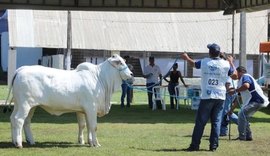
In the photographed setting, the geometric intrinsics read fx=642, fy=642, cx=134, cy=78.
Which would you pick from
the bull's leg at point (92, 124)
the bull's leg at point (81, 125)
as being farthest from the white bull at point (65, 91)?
the bull's leg at point (81, 125)

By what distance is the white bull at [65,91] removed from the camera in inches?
492

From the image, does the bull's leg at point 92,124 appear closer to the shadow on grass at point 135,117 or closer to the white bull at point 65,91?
the white bull at point 65,91

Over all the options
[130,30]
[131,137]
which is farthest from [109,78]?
[130,30]

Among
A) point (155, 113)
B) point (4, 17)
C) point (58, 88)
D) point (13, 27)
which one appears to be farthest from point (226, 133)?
point (4, 17)

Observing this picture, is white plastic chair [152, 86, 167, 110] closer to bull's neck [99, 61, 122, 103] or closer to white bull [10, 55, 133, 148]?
bull's neck [99, 61, 122, 103]

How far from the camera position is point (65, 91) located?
1262 cm

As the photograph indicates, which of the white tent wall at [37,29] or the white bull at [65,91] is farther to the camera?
the white tent wall at [37,29]

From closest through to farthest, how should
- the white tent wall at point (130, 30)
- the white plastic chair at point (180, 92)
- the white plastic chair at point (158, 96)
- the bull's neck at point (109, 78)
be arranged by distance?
the bull's neck at point (109, 78) < the white plastic chair at point (158, 96) < the white plastic chair at point (180, 92) < the white tent wall at point (130, 30)

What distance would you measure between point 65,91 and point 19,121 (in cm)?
106

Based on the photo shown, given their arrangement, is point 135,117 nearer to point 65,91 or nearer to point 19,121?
point 65,91

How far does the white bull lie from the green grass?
0.58 meters

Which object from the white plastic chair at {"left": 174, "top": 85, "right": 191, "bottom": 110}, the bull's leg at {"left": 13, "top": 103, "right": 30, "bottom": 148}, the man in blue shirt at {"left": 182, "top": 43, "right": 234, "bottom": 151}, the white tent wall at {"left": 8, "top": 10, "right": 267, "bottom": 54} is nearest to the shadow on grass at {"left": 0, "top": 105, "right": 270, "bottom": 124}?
the white plastic chair at {"left": 174, "top": 85, "right": 191, "bottom": 110}

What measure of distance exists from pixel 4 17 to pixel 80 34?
486 inches

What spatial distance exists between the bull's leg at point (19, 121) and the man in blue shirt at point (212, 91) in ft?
10.6
